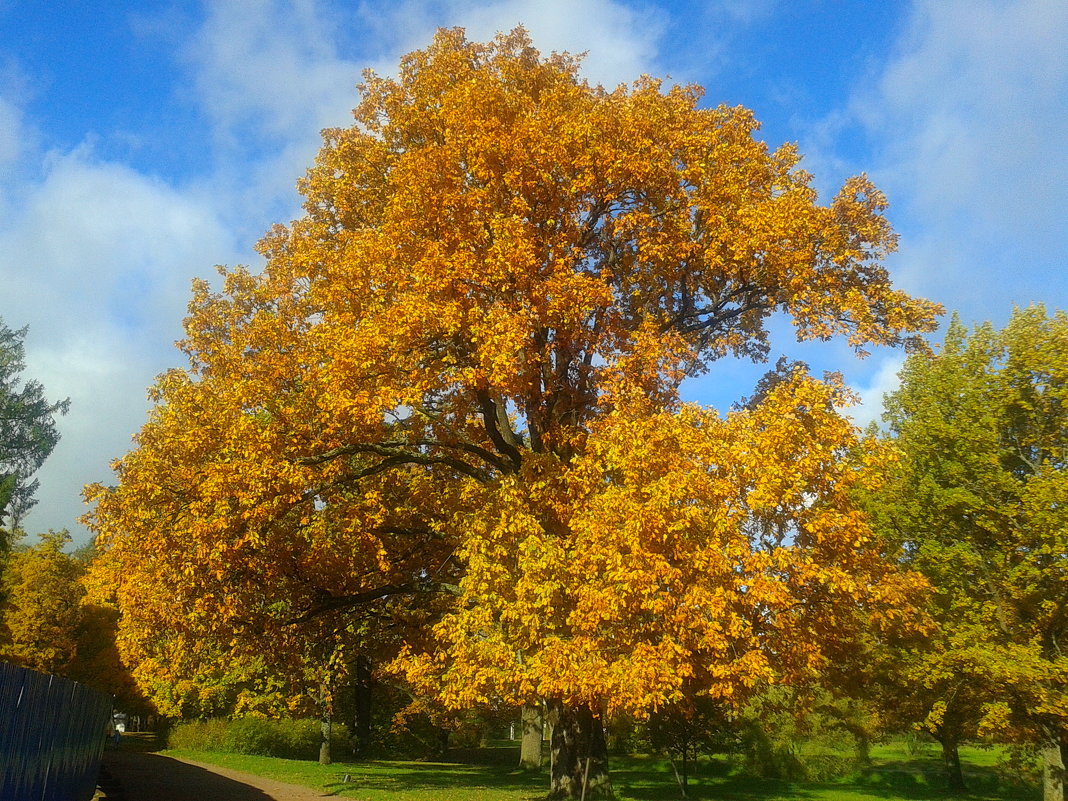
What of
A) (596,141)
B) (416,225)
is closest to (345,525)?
(416,225)

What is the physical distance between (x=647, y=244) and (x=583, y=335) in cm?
243

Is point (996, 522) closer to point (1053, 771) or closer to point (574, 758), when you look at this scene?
point (1053, 771)

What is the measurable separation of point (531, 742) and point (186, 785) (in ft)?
69.7

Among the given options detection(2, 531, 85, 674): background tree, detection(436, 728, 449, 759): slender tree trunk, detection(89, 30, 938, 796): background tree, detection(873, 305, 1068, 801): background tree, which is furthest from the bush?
detection(873, 305, 1068, 801): background tree

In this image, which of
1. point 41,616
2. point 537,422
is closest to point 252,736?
point 41,616

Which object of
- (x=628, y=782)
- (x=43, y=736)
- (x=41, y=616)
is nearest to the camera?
(x=43, y=736)

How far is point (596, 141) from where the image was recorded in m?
15.7

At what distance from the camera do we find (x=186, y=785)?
66.9ft

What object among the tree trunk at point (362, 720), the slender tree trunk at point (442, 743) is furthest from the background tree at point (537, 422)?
the slender tree trunk at point (442, 743)

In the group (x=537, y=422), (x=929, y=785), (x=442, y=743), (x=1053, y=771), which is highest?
(x=537, y=422)

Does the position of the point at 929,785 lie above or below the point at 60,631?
below

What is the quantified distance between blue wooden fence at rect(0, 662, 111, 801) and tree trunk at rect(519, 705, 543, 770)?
82.1 ft

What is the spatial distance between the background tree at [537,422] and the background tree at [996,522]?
290 inches

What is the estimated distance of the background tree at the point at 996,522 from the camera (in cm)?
2053
